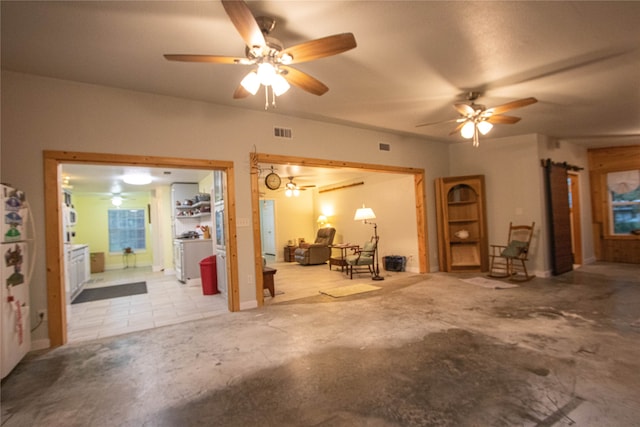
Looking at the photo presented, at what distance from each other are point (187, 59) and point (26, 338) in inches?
118

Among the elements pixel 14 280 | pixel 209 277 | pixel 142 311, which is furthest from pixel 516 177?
pixel 14 280

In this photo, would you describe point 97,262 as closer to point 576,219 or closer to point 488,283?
point 488,283

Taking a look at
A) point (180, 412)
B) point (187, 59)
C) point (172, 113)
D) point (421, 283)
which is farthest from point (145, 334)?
point (421, 283)

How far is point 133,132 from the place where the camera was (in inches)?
140

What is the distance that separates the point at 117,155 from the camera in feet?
11.3

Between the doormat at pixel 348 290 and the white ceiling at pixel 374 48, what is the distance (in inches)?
114

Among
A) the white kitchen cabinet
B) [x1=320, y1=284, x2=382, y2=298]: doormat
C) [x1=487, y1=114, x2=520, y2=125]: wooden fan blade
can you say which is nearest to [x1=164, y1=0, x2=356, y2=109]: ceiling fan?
[x1=487, y1=114, x2=520, y2=125]: wooden fan blade

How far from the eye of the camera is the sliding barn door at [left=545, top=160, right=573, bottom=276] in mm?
5770

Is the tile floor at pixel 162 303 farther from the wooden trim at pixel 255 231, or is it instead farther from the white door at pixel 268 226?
the white door at pixel 268 226

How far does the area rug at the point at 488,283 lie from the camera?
5.00 meters

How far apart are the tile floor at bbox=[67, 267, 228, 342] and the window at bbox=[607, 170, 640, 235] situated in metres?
8.87

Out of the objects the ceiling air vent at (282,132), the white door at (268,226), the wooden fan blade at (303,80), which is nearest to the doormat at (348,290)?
the ceiling air vent at (282,132)

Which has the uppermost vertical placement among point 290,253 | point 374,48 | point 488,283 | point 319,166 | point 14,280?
point 374,48

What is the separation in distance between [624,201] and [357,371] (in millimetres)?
8279
